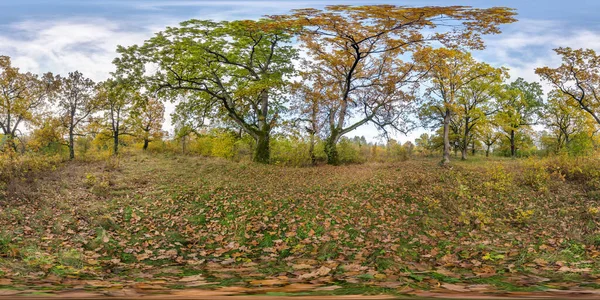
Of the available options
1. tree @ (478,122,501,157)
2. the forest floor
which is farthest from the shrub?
tree @ (478,122,501,157)

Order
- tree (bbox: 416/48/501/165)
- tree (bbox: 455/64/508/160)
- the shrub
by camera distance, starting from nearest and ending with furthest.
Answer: the shrub < tree (bbox: 416/48/501/165) < tree (bbox: 455/64/508/160)

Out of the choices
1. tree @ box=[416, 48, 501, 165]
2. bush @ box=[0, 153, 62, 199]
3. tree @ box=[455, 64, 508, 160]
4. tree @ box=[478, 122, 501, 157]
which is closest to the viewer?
bush @ box=[0, 153, 62, 199]

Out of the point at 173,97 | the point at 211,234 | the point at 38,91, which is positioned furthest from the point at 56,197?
the point at 38,91

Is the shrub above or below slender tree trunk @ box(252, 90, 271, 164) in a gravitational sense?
below

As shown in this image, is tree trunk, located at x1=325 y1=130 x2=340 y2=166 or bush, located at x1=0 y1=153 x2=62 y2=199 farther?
tree trunk, located at x1=325 y1=130 x2=340 y2=166

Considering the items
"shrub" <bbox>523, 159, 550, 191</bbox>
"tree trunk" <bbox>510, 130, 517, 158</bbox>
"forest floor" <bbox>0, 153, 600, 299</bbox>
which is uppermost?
"tree trunk" <bbox>510, 130, 517, 158</bbox>

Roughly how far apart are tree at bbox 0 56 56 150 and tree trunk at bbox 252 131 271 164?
1244 centimetres

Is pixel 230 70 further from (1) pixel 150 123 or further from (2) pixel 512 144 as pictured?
(2) pixel 512 144

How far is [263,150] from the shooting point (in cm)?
1867

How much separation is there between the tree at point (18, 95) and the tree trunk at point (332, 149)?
16.3 metres

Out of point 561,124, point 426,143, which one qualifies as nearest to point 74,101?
point 426,143

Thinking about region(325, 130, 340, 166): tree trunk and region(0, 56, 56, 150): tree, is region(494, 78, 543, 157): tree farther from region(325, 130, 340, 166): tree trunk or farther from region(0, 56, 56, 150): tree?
region(0, 56, 56, 150): tree

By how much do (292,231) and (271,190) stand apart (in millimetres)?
3761

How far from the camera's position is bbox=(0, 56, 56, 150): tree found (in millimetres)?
17781
